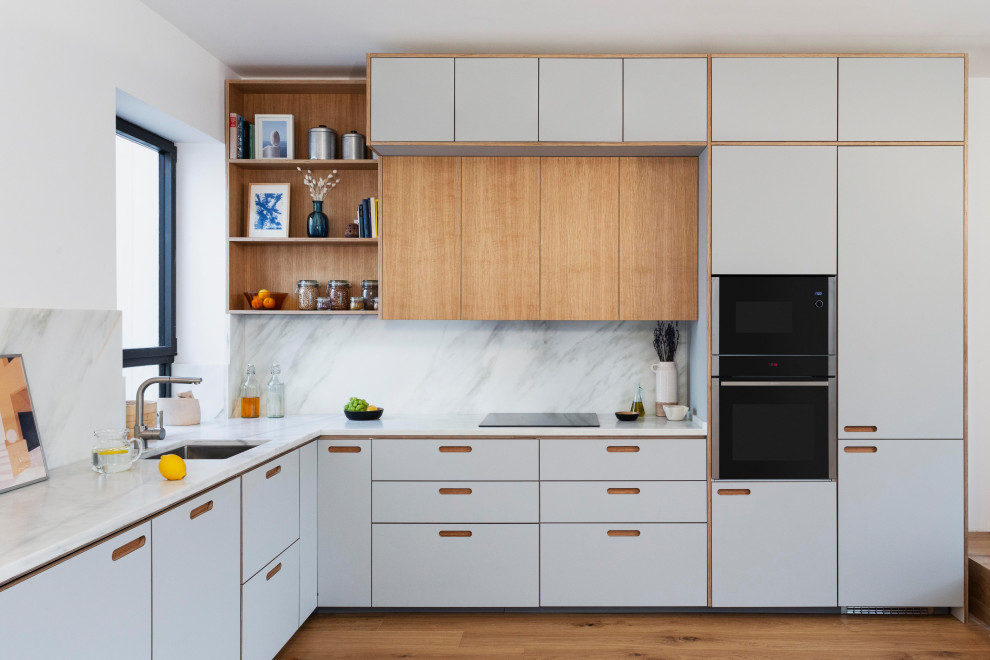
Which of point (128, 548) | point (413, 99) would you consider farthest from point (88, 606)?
point (413, 99)

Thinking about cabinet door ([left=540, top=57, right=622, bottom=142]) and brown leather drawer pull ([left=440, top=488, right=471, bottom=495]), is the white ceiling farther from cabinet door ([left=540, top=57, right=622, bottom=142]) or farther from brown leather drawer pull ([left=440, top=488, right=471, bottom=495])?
brown leather drawer pull ([left=440, top=488, right=471, bottom=495])

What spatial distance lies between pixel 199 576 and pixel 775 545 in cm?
233

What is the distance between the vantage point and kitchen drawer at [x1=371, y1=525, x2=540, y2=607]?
315cm

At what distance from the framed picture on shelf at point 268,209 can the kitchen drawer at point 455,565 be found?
1.58 m

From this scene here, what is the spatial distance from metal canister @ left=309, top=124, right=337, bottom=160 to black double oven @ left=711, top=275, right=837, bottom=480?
1953mm

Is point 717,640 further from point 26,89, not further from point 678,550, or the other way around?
point 26,89

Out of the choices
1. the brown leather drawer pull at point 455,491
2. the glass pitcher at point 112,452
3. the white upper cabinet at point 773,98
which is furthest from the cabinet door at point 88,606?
the white upper cabinet at point 773,98

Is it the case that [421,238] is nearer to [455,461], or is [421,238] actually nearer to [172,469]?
[455,461]

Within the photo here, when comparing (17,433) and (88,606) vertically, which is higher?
(17,433)

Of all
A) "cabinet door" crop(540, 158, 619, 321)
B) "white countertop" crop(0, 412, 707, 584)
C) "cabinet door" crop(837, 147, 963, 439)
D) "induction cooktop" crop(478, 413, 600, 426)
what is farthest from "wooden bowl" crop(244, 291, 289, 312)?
"cabinet door" crop(837, 147, 963, 439)

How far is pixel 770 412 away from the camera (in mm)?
3135

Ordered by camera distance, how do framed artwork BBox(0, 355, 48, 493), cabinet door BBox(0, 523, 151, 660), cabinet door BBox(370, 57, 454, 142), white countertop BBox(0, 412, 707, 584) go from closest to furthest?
cabinet door BBox(0, 523, 151, 660), white countertop BBox(0, 412, 707, 584), framed artwork BBox(0, 355, 48, 493), cabinet door BBox(370, 57, 454, 142)

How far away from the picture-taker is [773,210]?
10.2 ft

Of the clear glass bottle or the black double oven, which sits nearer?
the black double oven
